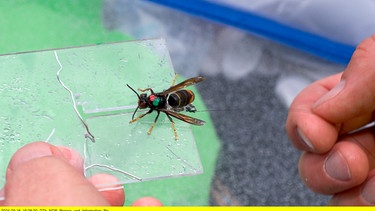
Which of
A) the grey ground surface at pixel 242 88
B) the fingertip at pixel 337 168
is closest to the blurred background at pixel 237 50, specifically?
the grey ground surface at pixel 242 88

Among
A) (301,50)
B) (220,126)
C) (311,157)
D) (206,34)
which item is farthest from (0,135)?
(301,50)

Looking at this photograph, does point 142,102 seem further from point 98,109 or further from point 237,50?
point 237,50

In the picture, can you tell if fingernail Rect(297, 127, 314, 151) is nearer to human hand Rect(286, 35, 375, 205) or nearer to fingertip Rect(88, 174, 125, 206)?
human hand Rect(286, 35, 375, 205)

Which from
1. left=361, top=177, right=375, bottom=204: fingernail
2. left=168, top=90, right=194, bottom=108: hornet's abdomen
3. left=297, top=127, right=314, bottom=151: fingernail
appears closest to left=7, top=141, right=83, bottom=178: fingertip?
left=168, top=90, right=194, bottom=108: hornet's abdomen

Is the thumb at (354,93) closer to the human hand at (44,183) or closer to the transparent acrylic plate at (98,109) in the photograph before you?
the transparent acrylic plate at (98,109)

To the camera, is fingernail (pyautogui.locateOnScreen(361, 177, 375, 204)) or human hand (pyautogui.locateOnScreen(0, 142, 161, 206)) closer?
human hand (pyautogui.locateOnScreen(0, 142, 161, 206))

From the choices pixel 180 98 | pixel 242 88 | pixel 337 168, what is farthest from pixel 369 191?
pixel 242 88
